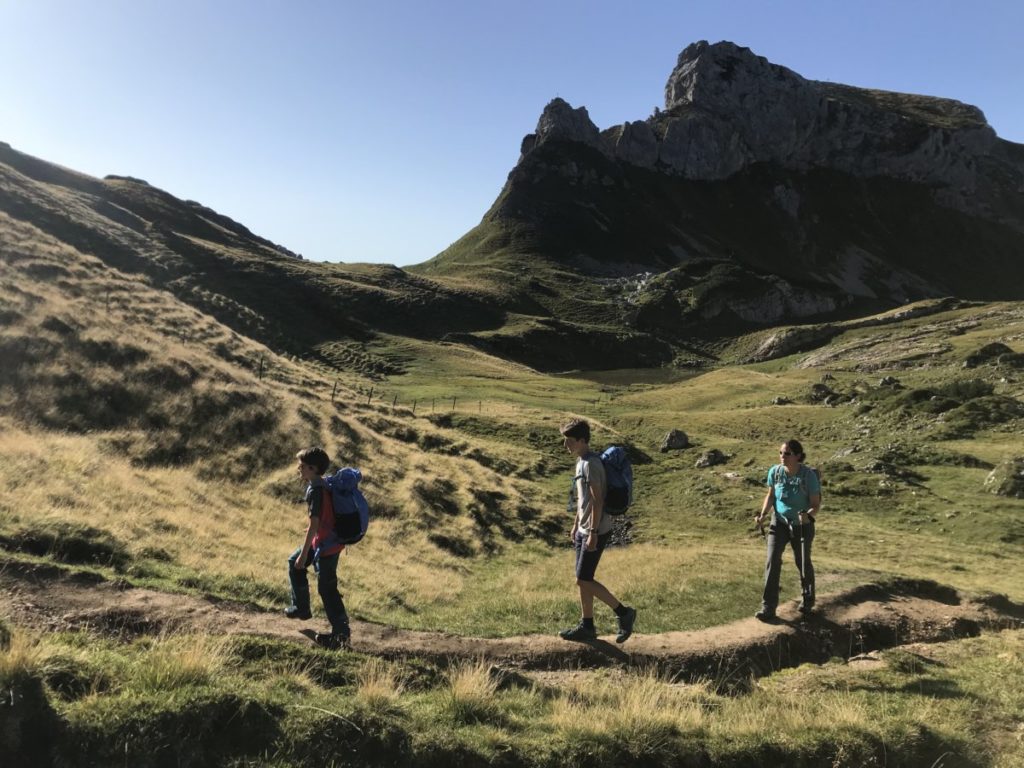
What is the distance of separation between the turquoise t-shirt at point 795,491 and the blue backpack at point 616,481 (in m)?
3.82

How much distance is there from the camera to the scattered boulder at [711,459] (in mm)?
37469

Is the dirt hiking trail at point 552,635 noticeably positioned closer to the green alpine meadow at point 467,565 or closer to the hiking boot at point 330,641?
the green alpine meadow at point 467,565

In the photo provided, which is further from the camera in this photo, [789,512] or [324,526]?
[789,512]

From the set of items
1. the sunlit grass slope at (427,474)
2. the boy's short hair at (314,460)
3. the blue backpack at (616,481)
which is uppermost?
the blue backpack at (616,481)

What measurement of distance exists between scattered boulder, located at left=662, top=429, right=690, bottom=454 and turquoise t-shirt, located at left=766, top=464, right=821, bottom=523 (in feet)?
99.7

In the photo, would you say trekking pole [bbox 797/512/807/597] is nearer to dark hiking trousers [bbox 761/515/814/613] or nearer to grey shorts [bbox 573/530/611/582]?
dark hiking trousers [bbox 761/515/814/613]

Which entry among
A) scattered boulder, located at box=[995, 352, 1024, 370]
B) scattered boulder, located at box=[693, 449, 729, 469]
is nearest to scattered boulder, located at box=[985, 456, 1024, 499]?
scattered boulder, located at box=[693, 449, 729, 469]

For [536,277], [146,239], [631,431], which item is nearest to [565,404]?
[631,431]

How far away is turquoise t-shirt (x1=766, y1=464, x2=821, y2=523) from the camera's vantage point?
11.3 m

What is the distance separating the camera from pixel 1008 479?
1033 inches

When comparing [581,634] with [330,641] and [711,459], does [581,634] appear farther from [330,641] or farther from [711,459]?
[711,459]

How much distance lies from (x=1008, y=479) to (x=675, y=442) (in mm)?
18850

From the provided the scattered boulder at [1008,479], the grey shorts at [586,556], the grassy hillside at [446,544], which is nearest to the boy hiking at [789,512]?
the grassy hillside at [446,544]

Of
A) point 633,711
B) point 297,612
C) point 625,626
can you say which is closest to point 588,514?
point 625,626
